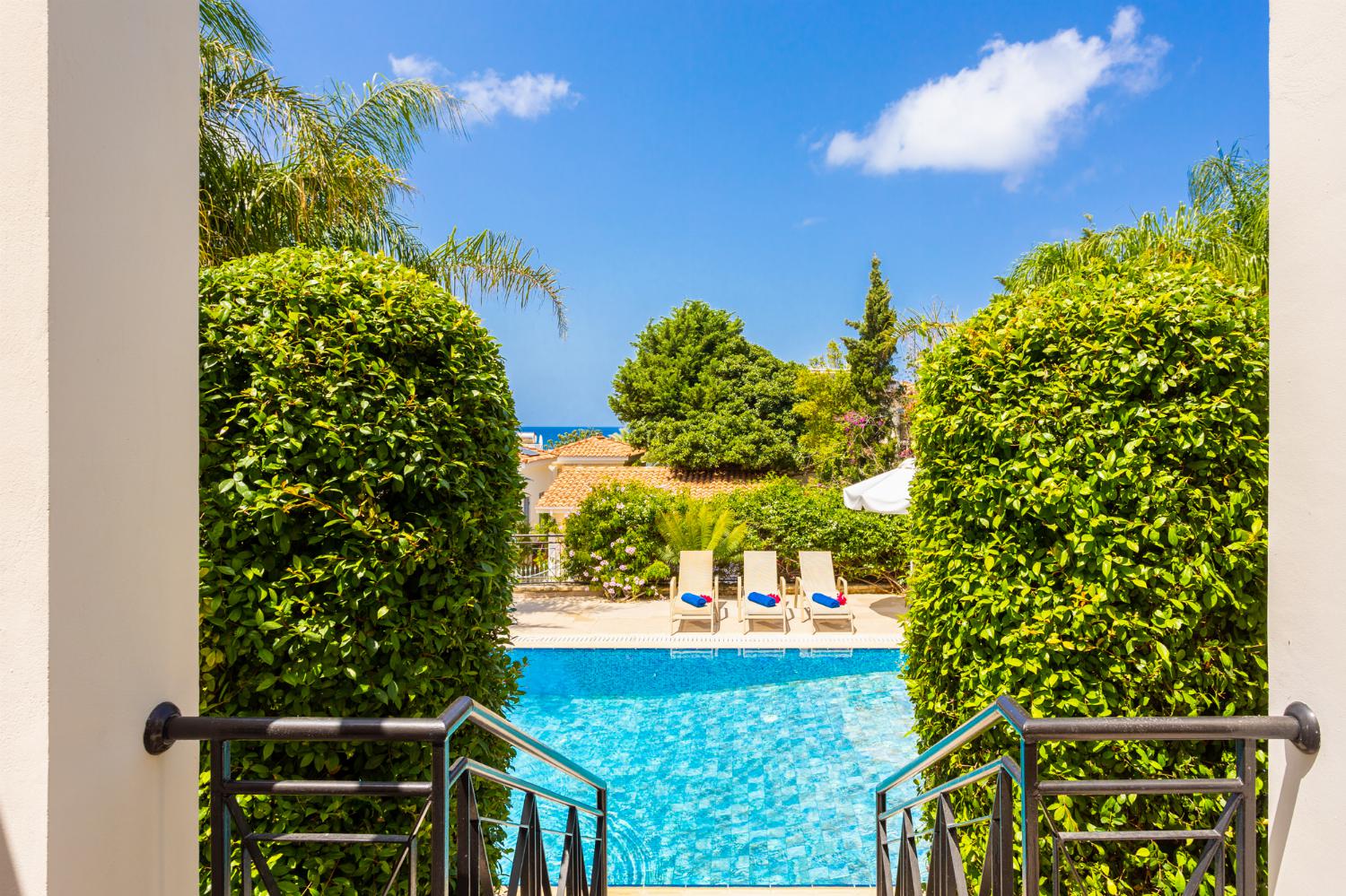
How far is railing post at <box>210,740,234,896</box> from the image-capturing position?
1954 millimetres

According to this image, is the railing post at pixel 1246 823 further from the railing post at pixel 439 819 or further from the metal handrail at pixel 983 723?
the railing post at pixel 439 819

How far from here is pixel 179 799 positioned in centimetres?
195

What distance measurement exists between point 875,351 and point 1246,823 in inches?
1048

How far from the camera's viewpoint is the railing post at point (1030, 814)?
1913mm

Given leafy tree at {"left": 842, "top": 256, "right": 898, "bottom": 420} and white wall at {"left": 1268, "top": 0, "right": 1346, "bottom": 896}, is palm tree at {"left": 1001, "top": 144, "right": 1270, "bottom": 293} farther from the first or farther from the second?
leafy tree at {"left": 842, "top": 256, "right": 898, "bottom": 420}

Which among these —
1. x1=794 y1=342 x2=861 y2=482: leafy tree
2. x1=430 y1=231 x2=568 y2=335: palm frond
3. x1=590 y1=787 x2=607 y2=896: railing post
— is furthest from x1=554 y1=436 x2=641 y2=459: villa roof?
x1=590 y1=787 x2=607 y2=896: railing post

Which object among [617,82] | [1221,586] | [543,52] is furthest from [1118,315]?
[617,82]

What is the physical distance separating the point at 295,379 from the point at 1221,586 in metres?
4.32

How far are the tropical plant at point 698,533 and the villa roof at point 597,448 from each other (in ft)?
44.9

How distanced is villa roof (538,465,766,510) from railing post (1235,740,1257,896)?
20598 millimetres

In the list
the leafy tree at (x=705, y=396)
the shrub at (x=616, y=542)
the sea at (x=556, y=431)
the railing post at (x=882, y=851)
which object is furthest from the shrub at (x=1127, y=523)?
the sea at (x=556, y=431)

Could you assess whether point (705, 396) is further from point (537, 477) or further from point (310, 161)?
point (310, 161)

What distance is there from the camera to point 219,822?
202 cm

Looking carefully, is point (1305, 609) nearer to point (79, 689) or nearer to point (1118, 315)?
point (1118, 315)
